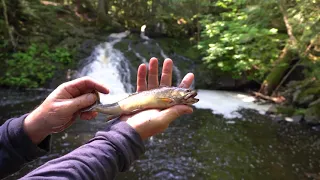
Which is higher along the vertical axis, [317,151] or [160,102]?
[160,102]

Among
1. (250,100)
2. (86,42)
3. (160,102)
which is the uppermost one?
(160,102)

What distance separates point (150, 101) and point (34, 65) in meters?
13.6

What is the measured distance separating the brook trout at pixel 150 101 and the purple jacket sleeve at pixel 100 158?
463 millimetres

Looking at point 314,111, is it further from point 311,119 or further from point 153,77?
point 153,77

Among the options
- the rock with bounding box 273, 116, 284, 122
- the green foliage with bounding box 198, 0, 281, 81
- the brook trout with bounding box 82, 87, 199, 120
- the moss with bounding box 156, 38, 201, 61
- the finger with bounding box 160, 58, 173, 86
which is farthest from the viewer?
the moss with bounding box 156, 38, 201, 61

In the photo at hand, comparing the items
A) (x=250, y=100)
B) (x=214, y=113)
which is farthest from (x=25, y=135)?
(x=250, y=100)

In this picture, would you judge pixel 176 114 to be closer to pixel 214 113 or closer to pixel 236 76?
pixel 214 113

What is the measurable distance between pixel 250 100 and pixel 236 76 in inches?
71.6

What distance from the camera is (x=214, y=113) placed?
1112 cm

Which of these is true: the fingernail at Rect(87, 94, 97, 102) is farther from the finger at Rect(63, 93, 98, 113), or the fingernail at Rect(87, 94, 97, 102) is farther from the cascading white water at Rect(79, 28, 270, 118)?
the cascading white water at Rect(79, 28, 270, 118)

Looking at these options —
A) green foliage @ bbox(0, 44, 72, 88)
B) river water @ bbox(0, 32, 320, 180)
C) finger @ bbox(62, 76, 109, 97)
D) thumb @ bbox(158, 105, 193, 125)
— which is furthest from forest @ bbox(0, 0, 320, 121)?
finger @ bbox(62, 76, 109, 97)

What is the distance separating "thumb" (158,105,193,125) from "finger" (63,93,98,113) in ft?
1.64

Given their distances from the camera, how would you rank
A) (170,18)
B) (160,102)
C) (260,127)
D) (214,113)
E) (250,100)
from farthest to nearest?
(170,18) < (250,100) < (214,113) < (260,127) < (160,102)

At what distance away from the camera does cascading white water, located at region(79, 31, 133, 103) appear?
14.0m
